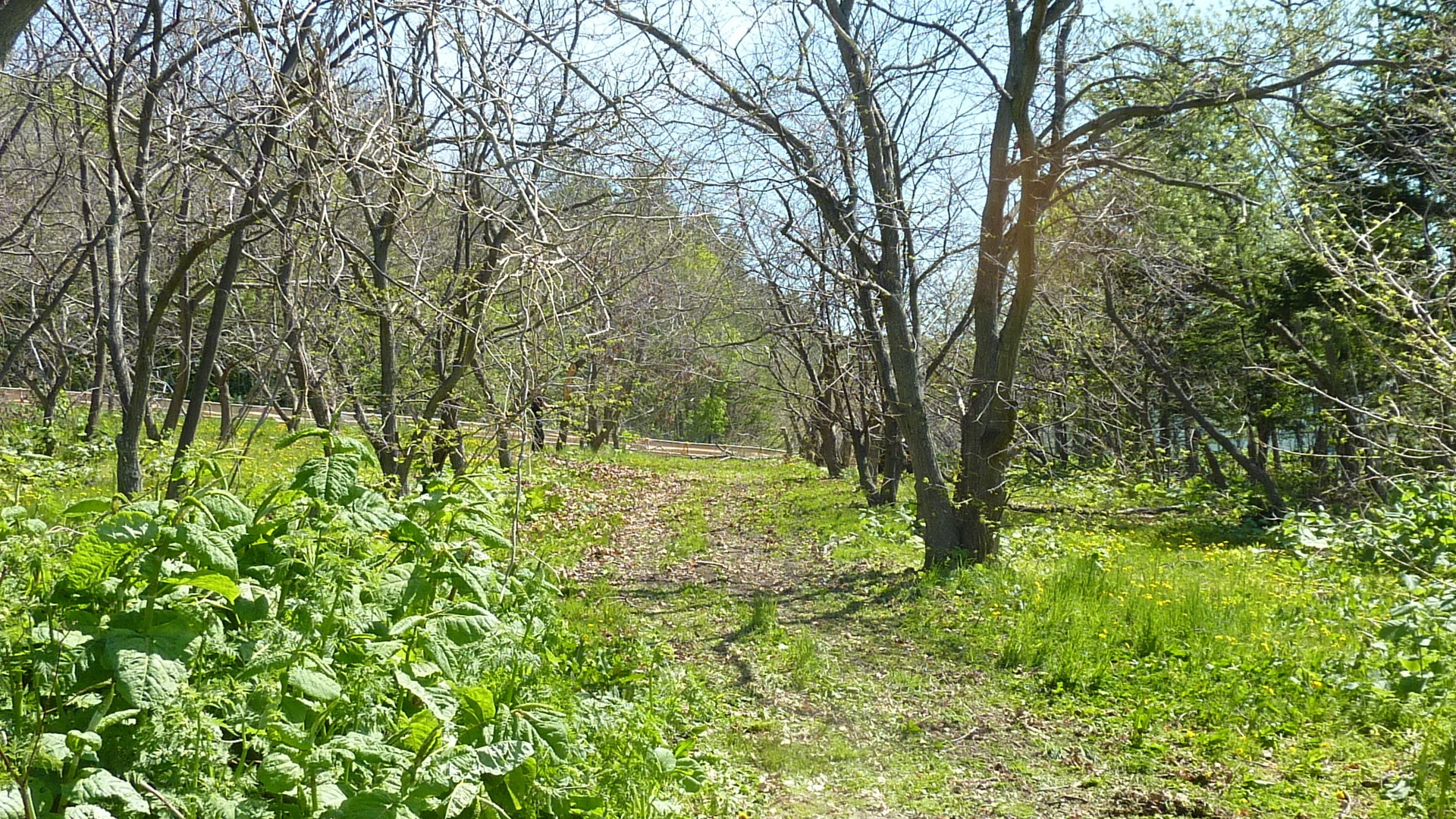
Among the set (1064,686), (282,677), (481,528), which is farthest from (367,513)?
(1064,686)

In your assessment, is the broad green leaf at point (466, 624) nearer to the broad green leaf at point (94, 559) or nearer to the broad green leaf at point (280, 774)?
the broad green leaf at point (280, 774)

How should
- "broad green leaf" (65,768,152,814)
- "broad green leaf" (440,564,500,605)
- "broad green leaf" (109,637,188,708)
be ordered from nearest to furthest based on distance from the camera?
"broad green leaf" (65,768,152,814) → "broad green leaf" (109,637,188,708) → "broad green leaf" (440,564,500,605)

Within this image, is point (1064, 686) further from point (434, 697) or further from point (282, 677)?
point (282, 677)

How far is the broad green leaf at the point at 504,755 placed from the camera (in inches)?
106

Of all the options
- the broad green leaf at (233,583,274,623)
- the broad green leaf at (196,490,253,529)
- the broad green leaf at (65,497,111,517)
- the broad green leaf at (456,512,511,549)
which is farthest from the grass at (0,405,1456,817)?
the broad green leaf at (65,497,111,517)

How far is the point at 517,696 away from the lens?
152 inches

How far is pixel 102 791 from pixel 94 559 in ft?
2.78

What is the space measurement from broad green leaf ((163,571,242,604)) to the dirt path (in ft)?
7.81

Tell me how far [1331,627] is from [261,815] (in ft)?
20.5

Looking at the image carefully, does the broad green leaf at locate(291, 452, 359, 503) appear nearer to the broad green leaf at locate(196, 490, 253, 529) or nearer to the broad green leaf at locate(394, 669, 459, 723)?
the broad green leaf at locate(196, 490, 253, 529)

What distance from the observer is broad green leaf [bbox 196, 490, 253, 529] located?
3219 millimetres

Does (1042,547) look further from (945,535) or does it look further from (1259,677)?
(1259,677)

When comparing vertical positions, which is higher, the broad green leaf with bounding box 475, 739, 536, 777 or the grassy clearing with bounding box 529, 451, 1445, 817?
the broad green leaf with bounding box 475, 739, 536, 777

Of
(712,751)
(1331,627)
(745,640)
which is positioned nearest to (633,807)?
(712,751)
